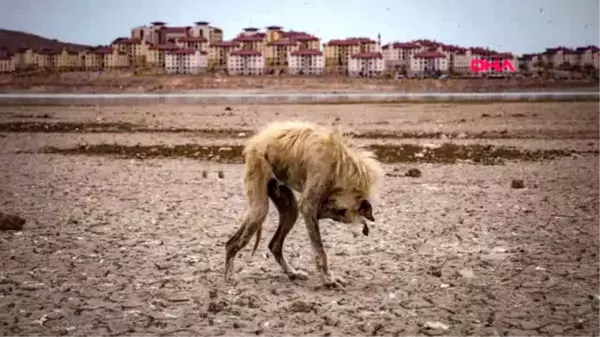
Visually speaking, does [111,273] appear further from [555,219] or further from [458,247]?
[555,219]

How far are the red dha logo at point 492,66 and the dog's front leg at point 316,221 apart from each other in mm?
139352

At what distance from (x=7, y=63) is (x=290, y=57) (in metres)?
64.9

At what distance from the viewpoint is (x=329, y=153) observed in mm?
6426

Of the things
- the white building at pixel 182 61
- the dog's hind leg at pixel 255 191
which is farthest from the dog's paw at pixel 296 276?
the white building at pixel 182 61

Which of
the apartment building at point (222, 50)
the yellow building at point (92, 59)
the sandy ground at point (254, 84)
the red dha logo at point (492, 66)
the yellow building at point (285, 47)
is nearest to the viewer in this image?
the sandy ground at point (254, 84)

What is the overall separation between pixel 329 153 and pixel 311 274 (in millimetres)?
1696

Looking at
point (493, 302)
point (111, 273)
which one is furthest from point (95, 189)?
point (493, 302)

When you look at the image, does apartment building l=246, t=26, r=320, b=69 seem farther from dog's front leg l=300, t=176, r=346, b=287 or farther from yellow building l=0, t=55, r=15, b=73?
dog's front leg l=300, t=176, r=346, b=287

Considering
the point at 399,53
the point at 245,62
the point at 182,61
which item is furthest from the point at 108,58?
the point at 399,53

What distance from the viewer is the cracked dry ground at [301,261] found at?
18.7 feet

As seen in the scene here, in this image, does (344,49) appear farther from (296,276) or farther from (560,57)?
(296,276)

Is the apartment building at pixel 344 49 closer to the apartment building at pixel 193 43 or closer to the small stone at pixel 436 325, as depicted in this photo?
the apartment building at pixel 193 43

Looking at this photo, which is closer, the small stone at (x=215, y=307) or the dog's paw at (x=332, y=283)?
the small stone at (x=215, y=307)

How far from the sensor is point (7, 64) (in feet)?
400
